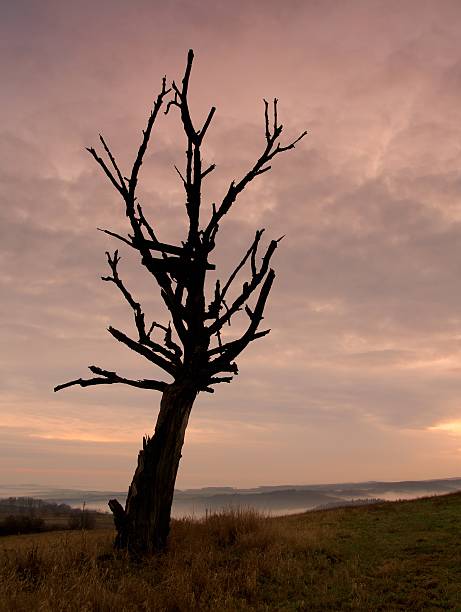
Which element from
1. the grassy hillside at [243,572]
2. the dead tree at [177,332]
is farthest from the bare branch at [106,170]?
the grassy hillside at [243,572]

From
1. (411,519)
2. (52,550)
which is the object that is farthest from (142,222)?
(411,519)

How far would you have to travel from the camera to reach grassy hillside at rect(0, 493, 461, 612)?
7.57 m

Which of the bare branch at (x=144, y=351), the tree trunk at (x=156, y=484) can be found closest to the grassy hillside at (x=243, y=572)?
the tree trunk at (x=156, y=484)

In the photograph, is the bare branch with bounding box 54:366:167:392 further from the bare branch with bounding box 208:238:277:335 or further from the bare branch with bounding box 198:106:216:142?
the bare branch with bounding box 198:106:216:142

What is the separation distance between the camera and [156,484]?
36.3ft

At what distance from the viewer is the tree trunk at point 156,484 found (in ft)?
35.5

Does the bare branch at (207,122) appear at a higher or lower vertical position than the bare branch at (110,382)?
higher

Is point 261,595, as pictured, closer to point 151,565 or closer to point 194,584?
point 194,584

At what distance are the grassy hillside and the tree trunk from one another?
47 centimetres

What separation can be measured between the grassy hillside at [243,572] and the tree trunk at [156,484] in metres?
0.47

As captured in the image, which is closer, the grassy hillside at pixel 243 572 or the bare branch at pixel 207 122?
the grassy hillside at pixel 243 572

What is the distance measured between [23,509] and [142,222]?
1674cm

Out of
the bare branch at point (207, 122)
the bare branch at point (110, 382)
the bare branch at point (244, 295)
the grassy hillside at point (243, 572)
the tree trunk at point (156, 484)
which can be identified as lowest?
the grassy hillside at point (243, 572)

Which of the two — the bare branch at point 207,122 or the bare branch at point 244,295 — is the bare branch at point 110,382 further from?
the bare branch at point 207,122
